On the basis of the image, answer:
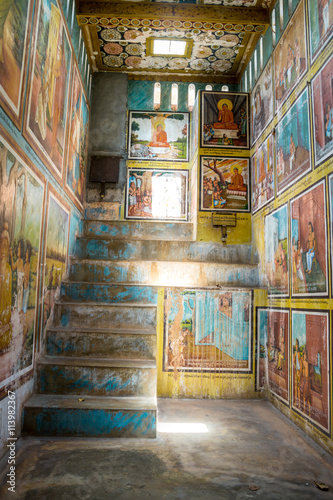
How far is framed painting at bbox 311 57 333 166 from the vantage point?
10.2 feet

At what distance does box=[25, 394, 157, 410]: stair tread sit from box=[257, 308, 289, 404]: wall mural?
1450mm

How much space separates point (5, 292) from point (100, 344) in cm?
137

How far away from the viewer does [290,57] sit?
416cm

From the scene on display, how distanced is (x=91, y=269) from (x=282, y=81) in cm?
336

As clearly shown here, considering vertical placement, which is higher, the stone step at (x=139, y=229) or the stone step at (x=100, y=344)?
the stone step at (x=139, y=229)

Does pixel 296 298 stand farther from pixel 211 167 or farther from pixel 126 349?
pixel 211 167

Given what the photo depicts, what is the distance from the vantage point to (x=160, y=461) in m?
2.64

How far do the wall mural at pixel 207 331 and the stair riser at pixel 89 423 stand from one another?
4.26 ft

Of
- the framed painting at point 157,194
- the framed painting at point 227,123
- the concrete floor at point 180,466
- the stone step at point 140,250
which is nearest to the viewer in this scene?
the concrete floor at point 180,466

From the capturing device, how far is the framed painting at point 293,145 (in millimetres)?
3613

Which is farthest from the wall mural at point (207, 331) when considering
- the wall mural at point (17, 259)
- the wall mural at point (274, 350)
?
the wall mural at point (17, 259)

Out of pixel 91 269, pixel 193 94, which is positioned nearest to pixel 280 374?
pixel 91 269

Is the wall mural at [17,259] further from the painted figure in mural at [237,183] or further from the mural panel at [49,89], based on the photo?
the painted figure in mural at [237,183]

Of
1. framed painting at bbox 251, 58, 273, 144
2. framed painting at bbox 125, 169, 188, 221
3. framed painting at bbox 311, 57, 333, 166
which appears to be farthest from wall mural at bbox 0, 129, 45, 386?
framed painting at bbox 125, 169, 188, 221
